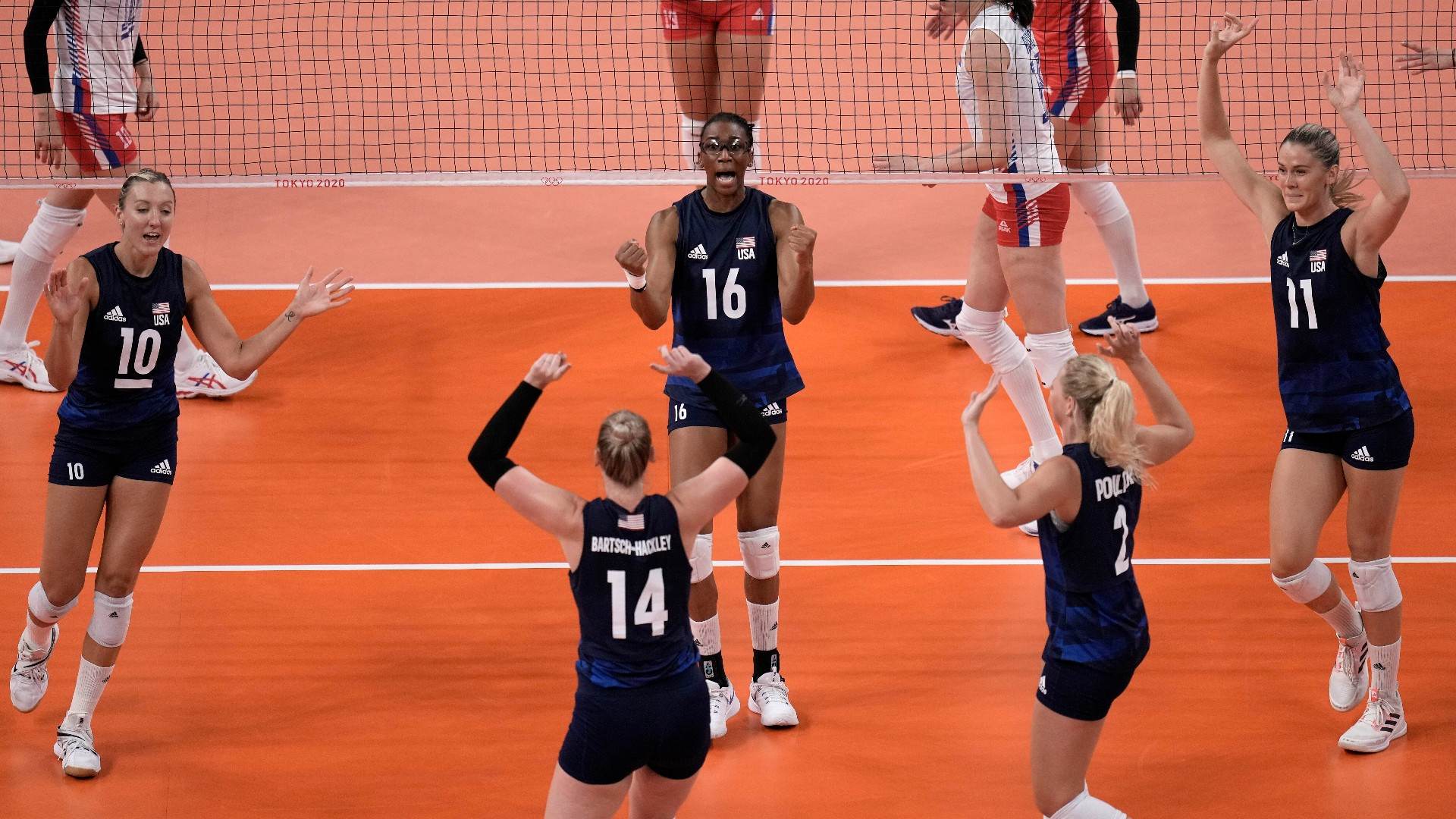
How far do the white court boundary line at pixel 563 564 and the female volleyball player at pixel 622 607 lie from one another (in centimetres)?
290

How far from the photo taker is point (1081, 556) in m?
5.58

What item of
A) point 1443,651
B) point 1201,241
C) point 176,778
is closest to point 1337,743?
point 1443,651

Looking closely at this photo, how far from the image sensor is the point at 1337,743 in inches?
271

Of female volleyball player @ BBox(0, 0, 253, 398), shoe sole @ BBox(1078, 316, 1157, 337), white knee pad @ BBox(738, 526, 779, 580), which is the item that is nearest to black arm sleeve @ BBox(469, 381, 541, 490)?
white knee pad @ BBox(738, 526, 779, 580)

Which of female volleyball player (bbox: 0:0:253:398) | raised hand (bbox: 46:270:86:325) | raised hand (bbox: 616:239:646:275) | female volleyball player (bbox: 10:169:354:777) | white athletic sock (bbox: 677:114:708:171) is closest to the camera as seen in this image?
raised hand (bbox: 46:270:86:325)

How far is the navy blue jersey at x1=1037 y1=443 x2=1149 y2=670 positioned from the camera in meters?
5.54

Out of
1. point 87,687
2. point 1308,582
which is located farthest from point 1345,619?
point 87,687

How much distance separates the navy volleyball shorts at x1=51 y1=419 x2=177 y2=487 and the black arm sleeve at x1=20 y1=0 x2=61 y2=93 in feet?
10.0

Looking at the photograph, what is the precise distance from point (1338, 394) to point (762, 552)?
7.86 feet

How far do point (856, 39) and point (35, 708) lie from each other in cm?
1077

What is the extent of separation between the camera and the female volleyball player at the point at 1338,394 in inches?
257

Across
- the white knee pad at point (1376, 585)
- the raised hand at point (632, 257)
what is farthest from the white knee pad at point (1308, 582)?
the raised hand at point (632, 257)

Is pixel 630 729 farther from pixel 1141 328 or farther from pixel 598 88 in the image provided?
pixel 598 88

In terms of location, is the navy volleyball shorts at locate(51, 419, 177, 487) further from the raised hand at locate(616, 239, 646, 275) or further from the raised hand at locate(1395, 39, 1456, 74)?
the raised hand at locate(1395, 39, 1456, 74)
